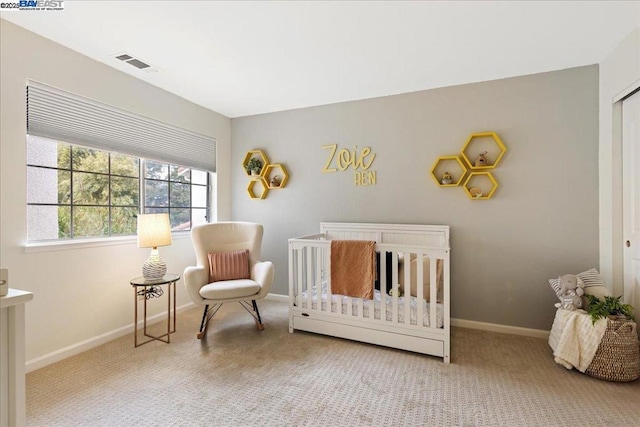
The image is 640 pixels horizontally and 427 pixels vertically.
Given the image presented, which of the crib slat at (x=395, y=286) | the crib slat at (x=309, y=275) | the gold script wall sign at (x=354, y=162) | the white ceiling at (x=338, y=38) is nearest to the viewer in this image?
the white ceiling at (x=338, y=38)

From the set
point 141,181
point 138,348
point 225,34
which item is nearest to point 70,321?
point 138,348

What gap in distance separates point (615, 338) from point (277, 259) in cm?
304

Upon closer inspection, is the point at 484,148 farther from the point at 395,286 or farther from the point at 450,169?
the point at 395,286

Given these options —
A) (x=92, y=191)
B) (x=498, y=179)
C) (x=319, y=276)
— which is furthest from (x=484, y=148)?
(x=92, y=191)

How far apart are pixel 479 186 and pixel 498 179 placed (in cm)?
17

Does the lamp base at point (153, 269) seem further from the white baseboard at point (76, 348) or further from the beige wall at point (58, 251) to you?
the white baseboard at point (76, 348)

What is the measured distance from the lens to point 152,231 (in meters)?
2.66

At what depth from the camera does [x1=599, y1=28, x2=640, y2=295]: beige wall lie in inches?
89.6

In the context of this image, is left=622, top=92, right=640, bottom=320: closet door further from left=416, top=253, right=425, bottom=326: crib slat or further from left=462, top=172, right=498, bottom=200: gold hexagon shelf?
left=416, top=253, right=425, bottom=326: crib slat

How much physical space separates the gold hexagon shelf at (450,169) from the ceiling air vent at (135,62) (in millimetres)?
2745

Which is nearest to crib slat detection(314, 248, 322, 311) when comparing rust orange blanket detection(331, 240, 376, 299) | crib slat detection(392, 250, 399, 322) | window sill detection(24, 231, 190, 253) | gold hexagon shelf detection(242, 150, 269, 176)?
rust orange blanket detection(331, 240, 376, 299)

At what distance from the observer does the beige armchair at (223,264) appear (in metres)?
2.60

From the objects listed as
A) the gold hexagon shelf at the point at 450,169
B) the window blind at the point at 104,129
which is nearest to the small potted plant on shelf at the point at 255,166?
the window blind at the point at 104,129

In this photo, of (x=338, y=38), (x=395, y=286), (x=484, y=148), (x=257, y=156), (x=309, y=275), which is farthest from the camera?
(x=257, y=156)
